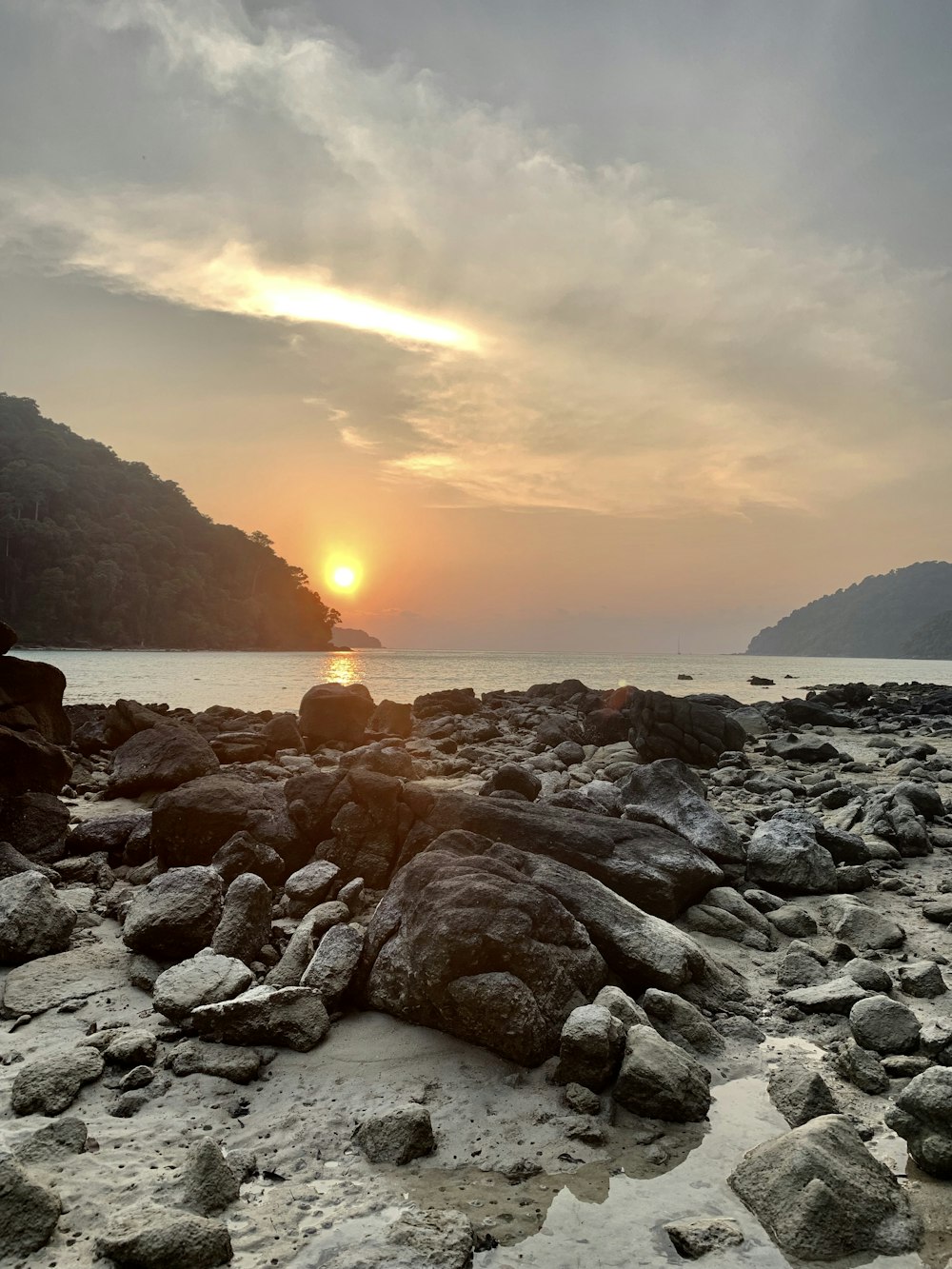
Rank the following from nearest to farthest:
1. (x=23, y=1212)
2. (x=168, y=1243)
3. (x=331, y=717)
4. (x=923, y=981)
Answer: (x=168, y=1243) → (x=23, y=1212) → (x=923, y=981) → (x=331, y=717)

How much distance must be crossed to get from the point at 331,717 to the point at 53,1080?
13.8m

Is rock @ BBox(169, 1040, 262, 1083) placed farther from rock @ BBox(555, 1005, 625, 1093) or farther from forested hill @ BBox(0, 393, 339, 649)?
forested hill @ BBox(0, 393, 339, 649)

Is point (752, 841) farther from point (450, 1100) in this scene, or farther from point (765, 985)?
point (450, 1100)

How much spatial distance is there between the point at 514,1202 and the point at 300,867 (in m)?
4.15

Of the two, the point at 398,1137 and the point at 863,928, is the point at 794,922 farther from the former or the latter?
the point at 398,1137

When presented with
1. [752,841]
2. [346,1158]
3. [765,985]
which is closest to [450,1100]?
[346,1158]

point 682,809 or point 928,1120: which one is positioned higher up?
point 682,809

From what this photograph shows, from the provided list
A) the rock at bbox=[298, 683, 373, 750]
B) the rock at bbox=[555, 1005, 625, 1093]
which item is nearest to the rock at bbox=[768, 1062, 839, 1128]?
the rock at bbox=[555, 1005, 625, 1093]

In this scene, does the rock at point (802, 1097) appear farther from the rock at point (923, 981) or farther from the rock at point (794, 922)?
the rock at point (794, 922)

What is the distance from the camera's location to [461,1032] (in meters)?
4.29

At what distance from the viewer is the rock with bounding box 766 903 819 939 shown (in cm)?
616

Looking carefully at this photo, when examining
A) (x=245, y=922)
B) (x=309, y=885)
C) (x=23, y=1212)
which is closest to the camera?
(x=23, y=1212)

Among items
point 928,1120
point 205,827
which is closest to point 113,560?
point 205,827

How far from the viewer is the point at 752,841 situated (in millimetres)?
7598
